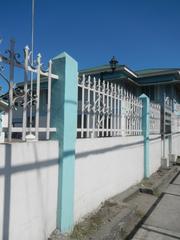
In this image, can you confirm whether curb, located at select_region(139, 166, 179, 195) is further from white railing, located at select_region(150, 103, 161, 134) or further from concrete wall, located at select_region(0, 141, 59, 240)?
concrete wall, located at select_region(0, 141, 59, 240)

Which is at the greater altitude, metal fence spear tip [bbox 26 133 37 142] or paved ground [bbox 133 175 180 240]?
metal fence spear tip [bbox 26 133 37 142]

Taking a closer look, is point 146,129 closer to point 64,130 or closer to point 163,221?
point 163,221

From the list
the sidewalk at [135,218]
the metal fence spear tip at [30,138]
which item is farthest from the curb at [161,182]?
the metal fence spear tip at [30,138]

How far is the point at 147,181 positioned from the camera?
726 cm

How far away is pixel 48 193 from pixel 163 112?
26.4 ft

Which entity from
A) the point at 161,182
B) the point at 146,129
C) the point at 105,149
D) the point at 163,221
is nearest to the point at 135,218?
the point at 163,221

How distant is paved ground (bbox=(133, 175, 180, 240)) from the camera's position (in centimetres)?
390

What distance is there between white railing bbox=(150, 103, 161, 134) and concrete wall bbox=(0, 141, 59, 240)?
5.96m

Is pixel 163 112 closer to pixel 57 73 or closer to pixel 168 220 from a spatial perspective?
pixel 168 220

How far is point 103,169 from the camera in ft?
15.8

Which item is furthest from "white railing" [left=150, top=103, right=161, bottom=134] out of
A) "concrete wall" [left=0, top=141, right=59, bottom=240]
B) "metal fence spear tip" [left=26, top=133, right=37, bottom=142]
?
"metal fence spear tip" [left=26, top=133, right=37, bottom=142]

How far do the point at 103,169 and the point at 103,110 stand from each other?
3.79ft

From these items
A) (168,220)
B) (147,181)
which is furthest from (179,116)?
(168,220)

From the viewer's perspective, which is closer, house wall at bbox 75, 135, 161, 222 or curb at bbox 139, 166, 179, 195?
house wall at bbox 75, 135, 161, 222
